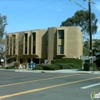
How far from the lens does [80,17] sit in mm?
88688

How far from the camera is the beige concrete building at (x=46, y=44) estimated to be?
5675 cm

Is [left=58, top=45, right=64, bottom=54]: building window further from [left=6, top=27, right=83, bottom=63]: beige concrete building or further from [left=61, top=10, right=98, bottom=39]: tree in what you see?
[left=61, top=10, right=98, bottom=39]: tree

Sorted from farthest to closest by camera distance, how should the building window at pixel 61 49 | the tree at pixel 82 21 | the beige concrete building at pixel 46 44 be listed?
the tree at pixel 82 21
the building window at pixel 61 49
the beige concrete building at pixel 46 44

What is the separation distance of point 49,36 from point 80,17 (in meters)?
32.0

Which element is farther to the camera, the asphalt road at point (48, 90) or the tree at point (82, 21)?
the tree at point (82, 21)

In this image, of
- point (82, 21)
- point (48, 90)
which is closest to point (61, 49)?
point (82, 21)

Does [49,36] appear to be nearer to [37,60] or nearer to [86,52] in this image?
[37,60]

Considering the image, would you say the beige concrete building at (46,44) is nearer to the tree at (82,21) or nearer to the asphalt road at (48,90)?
the tree at (82,21)

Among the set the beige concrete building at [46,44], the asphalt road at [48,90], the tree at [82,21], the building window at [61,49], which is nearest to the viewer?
the asphalt road at [48,90]

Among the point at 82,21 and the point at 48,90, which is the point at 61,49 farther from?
the point at 48,90

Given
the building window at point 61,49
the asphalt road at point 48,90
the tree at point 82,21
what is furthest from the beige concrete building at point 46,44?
the asphalt road at point 48,90

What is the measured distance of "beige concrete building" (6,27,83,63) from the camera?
56750 mm

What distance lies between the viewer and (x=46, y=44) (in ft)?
202

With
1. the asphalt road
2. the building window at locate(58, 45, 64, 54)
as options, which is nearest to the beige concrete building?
the building window at locate(58, 45, 64, 54)
